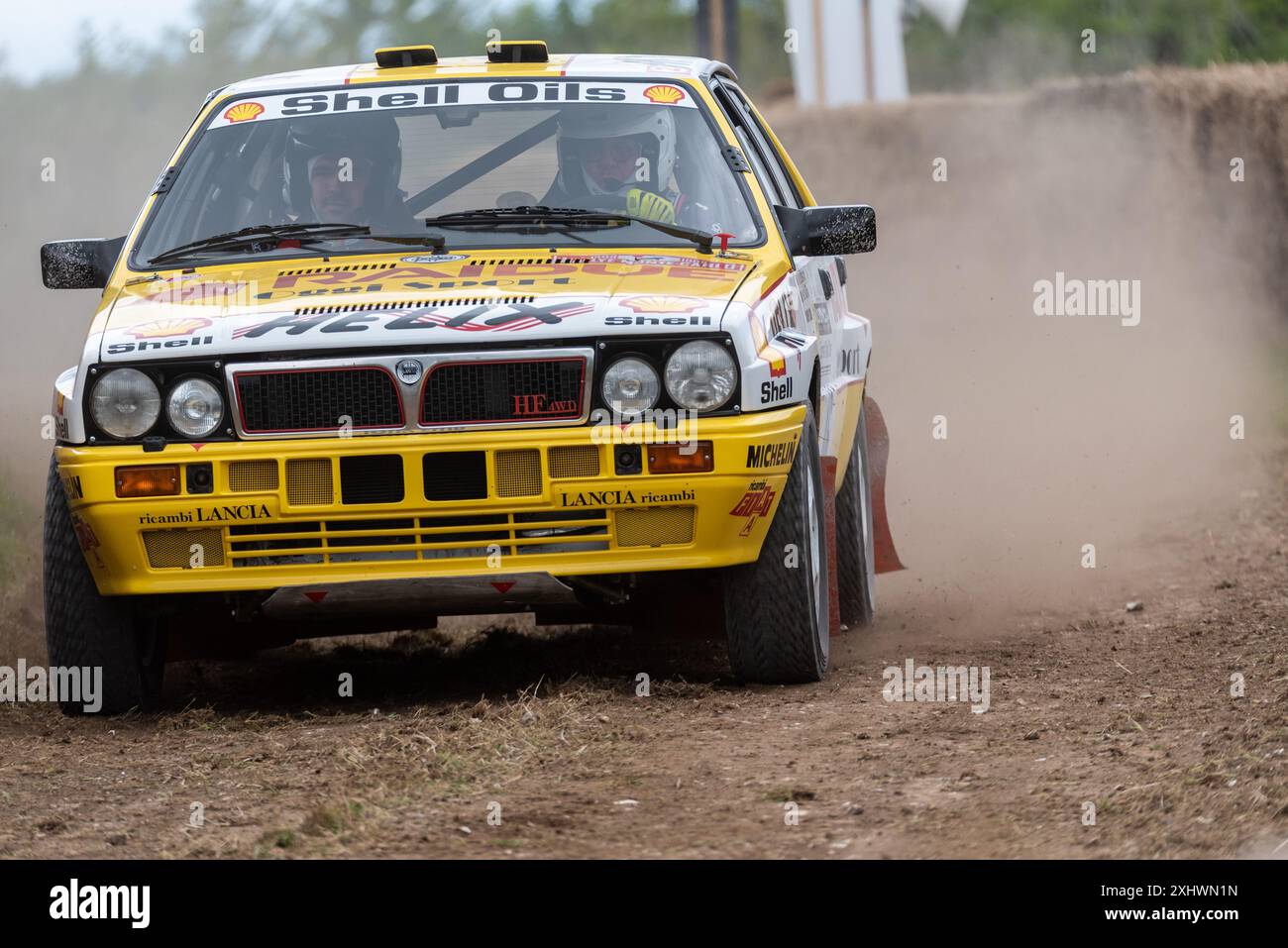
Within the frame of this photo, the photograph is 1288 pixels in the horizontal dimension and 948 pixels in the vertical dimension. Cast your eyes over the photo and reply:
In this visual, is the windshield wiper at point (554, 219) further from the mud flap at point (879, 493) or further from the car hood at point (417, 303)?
the mud flap at point (879, 493)

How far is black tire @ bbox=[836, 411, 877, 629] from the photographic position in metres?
7.90

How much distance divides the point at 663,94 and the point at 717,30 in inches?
989

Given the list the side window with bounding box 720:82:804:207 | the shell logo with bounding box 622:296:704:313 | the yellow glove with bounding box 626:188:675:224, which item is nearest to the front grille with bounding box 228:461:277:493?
the shell logo with bounding box 622:296:704:313

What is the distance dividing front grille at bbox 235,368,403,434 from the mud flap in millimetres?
3354

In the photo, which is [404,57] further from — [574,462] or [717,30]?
[717,30]

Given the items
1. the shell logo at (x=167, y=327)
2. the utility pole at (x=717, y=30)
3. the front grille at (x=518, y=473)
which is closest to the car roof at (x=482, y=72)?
the shell logo at (x=167, y=327)

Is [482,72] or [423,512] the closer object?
[423,512]

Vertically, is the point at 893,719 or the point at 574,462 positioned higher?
the point at 574,462

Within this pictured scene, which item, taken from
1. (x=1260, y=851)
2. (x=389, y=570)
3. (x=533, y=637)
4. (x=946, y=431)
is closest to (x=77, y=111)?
(x=946, y=431)

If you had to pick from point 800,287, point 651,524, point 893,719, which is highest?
point 800,287

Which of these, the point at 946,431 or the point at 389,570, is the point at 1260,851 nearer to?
the point at 389,570

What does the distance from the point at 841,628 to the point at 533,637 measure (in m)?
1.18

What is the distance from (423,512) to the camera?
5832mm

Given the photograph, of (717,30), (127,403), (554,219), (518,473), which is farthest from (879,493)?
(717,30)
